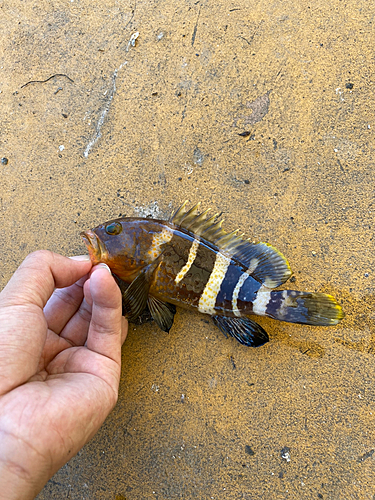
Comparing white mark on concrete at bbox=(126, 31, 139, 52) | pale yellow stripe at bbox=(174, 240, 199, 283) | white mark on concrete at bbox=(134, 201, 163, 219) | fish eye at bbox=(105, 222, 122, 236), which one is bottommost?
pale yellow stripe at bbox=(174, 240, 199, 283)

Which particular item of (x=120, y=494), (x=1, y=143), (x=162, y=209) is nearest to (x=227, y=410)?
(x=120, y=494)

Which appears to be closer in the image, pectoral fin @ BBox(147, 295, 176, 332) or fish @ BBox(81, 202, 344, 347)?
fish @ BBox(81, 202, 344, 347)

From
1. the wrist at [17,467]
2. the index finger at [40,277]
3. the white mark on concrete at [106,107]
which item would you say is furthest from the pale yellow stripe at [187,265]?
the white mark on concrete at [106,107]

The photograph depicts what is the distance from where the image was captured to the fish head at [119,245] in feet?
7.93

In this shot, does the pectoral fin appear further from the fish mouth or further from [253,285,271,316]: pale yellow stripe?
[253,285,271,316]: pale yellow stripe

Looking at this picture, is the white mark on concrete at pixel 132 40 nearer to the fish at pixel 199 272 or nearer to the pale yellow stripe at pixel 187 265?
the fish at pixel 199 272

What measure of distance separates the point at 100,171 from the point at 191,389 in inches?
79.3

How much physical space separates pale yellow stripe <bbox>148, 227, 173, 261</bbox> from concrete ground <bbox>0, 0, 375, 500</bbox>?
0.45 metres

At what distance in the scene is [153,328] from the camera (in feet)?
9.04

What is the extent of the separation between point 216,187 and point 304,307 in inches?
47.4

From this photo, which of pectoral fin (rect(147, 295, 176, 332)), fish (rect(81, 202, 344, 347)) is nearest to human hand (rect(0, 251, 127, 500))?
fish (rect(81, 202, 344, 347))

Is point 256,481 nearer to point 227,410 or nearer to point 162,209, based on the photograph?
point 227,410

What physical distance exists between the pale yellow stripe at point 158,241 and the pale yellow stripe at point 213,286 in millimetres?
402

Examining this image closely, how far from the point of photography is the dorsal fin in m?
2.50
